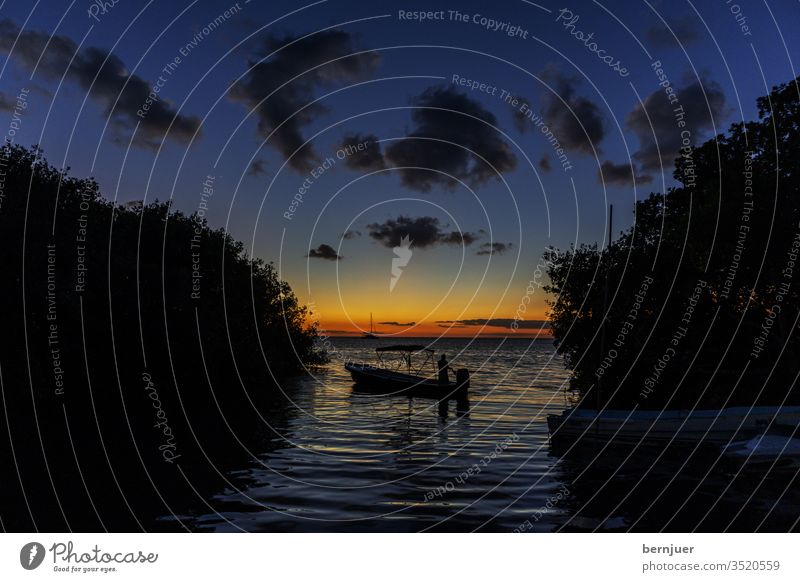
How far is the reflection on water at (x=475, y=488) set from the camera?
21.5 m

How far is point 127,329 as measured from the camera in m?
48.7

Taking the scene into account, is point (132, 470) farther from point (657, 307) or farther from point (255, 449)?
point (657, 307)

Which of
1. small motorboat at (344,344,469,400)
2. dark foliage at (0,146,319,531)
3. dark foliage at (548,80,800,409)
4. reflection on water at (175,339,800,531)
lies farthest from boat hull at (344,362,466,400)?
reflection on water at (175,339,800,531)

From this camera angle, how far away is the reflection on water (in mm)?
21469

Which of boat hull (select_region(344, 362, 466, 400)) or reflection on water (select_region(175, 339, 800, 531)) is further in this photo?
boat hull (select_region(344, 362, 466, 400))

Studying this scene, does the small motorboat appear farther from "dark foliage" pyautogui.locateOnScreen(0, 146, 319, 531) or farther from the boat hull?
"dark foliage" pyautogui.locateOnScreen(0, 146, 319, 531)

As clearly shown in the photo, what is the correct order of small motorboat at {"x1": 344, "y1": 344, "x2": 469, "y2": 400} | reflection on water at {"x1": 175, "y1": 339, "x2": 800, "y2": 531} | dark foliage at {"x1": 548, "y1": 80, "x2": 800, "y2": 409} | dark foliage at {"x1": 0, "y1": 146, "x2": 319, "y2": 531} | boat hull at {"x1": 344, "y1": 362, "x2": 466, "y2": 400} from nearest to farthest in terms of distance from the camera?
reflection on water at {"x1": 175, "y1": 339, "x2": 800, "y2": 531}
dark foliage at {"x1": 0, "y1": 146, "x2": 319, "y2": 531}
dark foliage at {"x1": 548, "y1": 80, "x2": 800, "y2": 409}
small motorboat at {"x1": 344, "y1": 344, "x2": 469, "y2": 400}
boat hull at {"x1": 344, "y1": 362, "x2": 466, "y2": 400}

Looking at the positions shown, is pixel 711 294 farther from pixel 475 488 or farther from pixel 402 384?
pixel 402 384

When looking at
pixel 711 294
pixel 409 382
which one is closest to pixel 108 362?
pixel 409 382

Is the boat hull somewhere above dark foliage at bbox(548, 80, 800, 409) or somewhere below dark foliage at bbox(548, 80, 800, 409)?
below

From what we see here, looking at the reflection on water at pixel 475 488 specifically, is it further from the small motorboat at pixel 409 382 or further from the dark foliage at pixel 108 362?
the small motorboat at pixel 409 382

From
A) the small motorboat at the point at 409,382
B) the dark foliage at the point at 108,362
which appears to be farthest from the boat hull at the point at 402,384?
the dark foliage at the point at 108,362

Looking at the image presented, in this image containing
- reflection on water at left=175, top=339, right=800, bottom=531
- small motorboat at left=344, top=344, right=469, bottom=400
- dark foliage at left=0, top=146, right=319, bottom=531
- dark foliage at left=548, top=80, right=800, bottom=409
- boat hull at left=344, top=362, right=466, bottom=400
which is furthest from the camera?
boat hull at left=344, top=362, right=466, bottom=400

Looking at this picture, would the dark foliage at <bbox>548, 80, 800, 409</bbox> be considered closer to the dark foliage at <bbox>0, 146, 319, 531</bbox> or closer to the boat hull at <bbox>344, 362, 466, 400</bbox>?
the boat hull at <bbox>344, 362, 466, 400</bbox>
